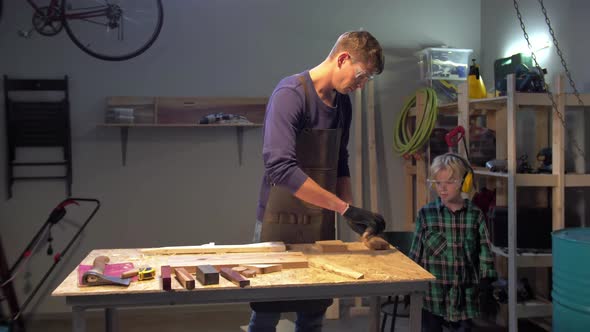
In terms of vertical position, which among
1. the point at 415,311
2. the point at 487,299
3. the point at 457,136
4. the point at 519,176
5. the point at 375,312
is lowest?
the point at 487,299

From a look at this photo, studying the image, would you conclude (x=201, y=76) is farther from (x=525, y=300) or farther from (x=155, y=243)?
(x=525, y=300)

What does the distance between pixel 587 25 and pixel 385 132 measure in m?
1.69

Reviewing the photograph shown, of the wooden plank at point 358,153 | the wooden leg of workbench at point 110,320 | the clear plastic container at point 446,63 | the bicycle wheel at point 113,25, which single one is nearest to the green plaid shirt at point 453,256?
the wooden leg of workbench at point 110,320

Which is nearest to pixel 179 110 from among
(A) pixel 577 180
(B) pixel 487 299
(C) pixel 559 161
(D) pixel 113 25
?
(D) pixel 113 25

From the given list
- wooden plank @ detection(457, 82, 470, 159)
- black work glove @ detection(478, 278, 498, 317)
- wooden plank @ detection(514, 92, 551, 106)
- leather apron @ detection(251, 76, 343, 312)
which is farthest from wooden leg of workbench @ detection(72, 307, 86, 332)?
wooden plank @ detection(457, 82, 470, 159)

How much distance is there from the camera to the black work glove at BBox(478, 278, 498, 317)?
2.78 meters

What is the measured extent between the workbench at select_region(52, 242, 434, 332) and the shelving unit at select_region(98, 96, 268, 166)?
88.9 inches

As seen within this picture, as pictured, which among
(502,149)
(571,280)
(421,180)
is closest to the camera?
(571,280)

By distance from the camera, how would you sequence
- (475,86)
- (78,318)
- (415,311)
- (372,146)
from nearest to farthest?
(78,318), (415,311), (475,86), (372,146)

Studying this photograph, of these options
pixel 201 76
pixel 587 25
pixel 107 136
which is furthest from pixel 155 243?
pixel 587 25

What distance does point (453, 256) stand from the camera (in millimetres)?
2861

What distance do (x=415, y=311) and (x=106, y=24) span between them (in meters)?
3.29

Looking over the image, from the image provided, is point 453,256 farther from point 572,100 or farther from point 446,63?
point 446,63

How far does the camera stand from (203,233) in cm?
458
